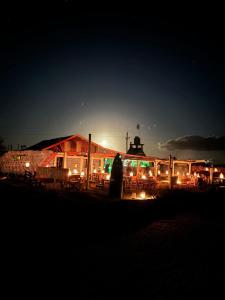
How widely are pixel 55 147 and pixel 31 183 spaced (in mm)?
4849

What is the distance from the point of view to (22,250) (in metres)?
5.09

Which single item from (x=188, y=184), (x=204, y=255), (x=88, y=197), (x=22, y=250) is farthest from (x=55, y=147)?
(x=204, y=255)

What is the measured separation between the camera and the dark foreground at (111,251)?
12.1 feet

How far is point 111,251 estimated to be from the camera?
5289mm

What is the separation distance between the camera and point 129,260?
4.84m

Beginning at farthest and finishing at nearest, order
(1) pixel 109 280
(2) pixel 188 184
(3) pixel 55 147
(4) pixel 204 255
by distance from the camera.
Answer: (2) pixel 188 184 → (3) pixel 55 147 → (4) pixel 204 255 → (1) pixel 109 280

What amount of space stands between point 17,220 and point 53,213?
1.37m

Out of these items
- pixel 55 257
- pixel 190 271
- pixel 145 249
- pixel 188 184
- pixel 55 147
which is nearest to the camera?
pixel 190 271

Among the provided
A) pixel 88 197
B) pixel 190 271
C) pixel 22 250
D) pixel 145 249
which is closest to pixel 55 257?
pixel 22 250

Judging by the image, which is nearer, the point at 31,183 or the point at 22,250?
the point at 22,250

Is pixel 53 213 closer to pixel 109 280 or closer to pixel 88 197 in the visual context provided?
pixel 88 197

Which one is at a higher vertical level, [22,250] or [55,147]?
[55,147]

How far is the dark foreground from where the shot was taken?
145 inches

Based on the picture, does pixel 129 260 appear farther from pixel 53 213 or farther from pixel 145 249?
pixel 53 213
